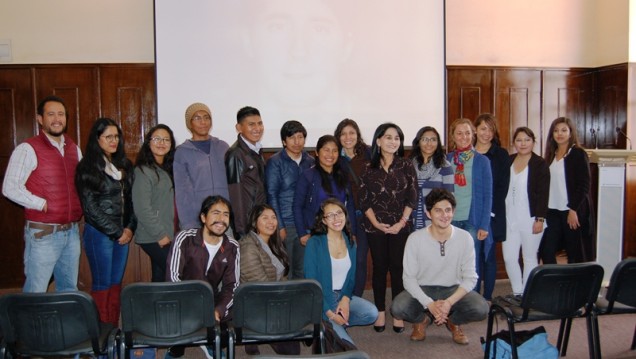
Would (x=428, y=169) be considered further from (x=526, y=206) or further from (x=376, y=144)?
(x=526, y=206)

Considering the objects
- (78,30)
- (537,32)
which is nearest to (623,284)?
(537,32)

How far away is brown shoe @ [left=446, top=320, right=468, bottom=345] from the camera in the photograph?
11.8ft

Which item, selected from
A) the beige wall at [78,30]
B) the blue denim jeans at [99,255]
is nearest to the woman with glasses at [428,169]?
the blue denim jeans at [99,255]

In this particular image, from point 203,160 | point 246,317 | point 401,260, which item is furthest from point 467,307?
point 203,160

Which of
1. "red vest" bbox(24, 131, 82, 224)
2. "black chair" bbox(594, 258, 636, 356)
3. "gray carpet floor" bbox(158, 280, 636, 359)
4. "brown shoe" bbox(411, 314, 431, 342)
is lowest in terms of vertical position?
"gray carpet floor" bbox(158, 280, 636, 359)

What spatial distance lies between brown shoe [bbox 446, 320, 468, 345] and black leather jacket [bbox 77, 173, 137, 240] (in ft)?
7.75

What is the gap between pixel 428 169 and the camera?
4004 mm

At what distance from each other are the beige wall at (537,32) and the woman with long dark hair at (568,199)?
228cm

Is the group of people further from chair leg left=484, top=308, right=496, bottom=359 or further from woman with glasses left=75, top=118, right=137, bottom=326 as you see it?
chair leg left=484, top=308, right=496, bottom=359

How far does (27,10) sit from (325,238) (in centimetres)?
448

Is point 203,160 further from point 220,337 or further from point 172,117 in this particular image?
point 172,117

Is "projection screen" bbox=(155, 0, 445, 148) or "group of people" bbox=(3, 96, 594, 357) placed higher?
"projection screen" bbox=(155, 0, 445, 148)

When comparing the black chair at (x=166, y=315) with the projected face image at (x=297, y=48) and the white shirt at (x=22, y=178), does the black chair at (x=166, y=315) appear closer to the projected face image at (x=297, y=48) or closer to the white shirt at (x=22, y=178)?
the white shirt at (x=22, y=178)

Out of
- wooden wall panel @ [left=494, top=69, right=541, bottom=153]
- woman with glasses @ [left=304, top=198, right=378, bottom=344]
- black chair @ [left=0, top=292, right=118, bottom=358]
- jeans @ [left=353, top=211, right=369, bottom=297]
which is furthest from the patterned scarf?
black chair @ [left=0, top=292, right=118, bottom=358]
